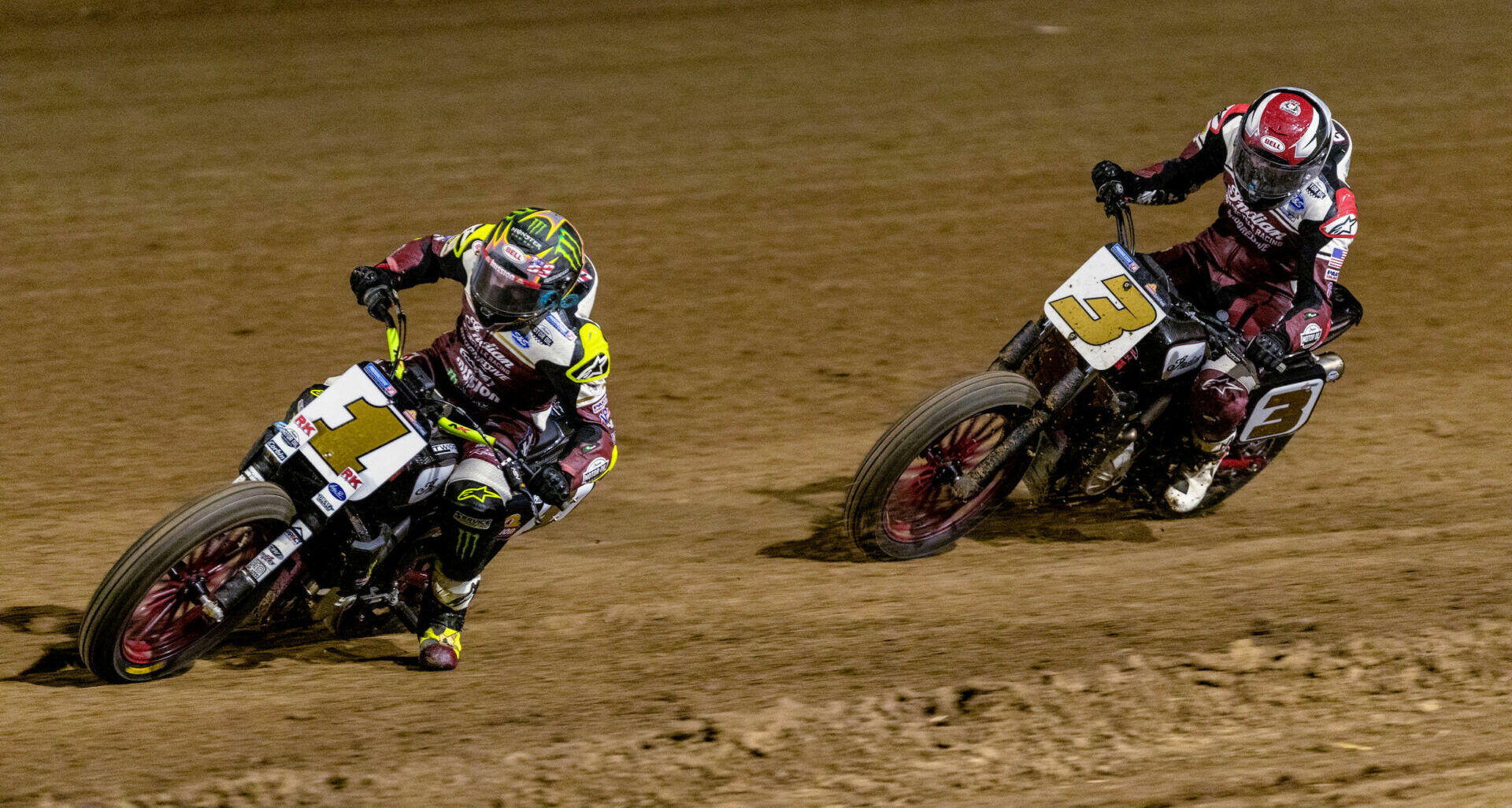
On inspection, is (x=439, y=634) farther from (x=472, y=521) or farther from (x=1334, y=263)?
(x=1334, y=263)

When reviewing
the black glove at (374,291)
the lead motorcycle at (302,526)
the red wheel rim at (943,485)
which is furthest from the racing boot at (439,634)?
the red wheel rim at (943,485)

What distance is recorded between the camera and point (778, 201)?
13.0m

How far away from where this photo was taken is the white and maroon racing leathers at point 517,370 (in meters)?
6.32

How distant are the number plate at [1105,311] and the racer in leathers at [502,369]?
2446 mm

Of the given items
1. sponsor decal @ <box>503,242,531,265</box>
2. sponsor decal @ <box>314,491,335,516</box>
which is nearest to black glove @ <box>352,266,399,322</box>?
sponsor decal @ <box>503,242,531,265</box>

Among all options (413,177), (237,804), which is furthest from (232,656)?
(413,177)

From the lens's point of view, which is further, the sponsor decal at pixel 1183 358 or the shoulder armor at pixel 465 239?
the sponsor decal at pixel 1183 358

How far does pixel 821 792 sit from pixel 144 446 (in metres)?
5.24

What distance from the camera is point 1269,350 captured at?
7.28 metres

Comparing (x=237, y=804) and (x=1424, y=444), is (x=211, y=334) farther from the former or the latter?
(x=1424, y=444)

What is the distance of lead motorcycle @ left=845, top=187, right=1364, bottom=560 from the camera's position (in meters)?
7.35

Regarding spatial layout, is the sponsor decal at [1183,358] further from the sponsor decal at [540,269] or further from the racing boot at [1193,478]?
the sponsor decal at [540,269]

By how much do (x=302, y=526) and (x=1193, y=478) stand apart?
16.0 ft

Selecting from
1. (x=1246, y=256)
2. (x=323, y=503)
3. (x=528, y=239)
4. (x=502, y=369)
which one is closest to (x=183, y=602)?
(x=323, y=503)
